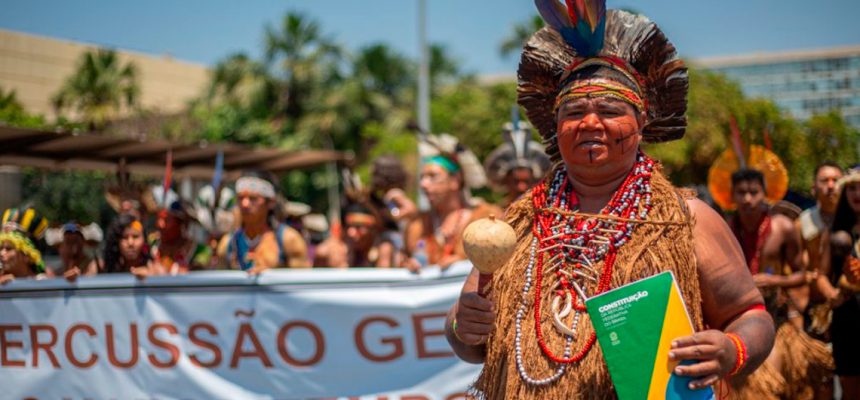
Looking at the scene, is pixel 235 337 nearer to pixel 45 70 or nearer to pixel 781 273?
pixel 781 273

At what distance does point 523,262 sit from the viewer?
2.63 metres

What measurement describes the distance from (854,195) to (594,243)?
3.54 meters

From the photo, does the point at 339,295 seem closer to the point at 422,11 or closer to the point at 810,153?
the point at 422,11

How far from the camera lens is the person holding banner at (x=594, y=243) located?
2434 millimetres

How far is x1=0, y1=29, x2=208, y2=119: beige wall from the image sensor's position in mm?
35281

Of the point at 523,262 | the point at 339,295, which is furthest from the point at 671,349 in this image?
the point at 339,295

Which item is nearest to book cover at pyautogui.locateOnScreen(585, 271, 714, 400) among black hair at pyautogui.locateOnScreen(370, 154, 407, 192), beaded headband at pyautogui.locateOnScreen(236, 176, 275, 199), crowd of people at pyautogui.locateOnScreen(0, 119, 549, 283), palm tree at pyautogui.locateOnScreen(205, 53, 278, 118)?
crowd of people at pyautogui.locateOnScreen(0, 119, 549, 283)

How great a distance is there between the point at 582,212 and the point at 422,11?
1669cm

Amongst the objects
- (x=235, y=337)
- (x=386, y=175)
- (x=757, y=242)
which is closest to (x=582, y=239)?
(x=235, y=337)

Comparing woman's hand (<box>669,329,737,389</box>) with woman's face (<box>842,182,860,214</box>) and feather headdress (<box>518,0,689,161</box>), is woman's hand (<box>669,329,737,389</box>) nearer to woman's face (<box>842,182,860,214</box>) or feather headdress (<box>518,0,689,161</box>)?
feather headdress (<box>518,0,689,161</box>)

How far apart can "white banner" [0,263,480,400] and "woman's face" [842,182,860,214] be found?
250cm

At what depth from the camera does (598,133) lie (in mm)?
2529

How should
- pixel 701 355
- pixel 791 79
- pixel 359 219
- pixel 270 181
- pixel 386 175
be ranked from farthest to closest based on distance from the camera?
pixel 791 79, pixel 386 175, pixel 359 219, pixel 270 181, pixel 701 355

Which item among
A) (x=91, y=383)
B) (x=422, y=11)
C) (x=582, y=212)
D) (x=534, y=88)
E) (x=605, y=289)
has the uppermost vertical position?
(x=422, y=11)
